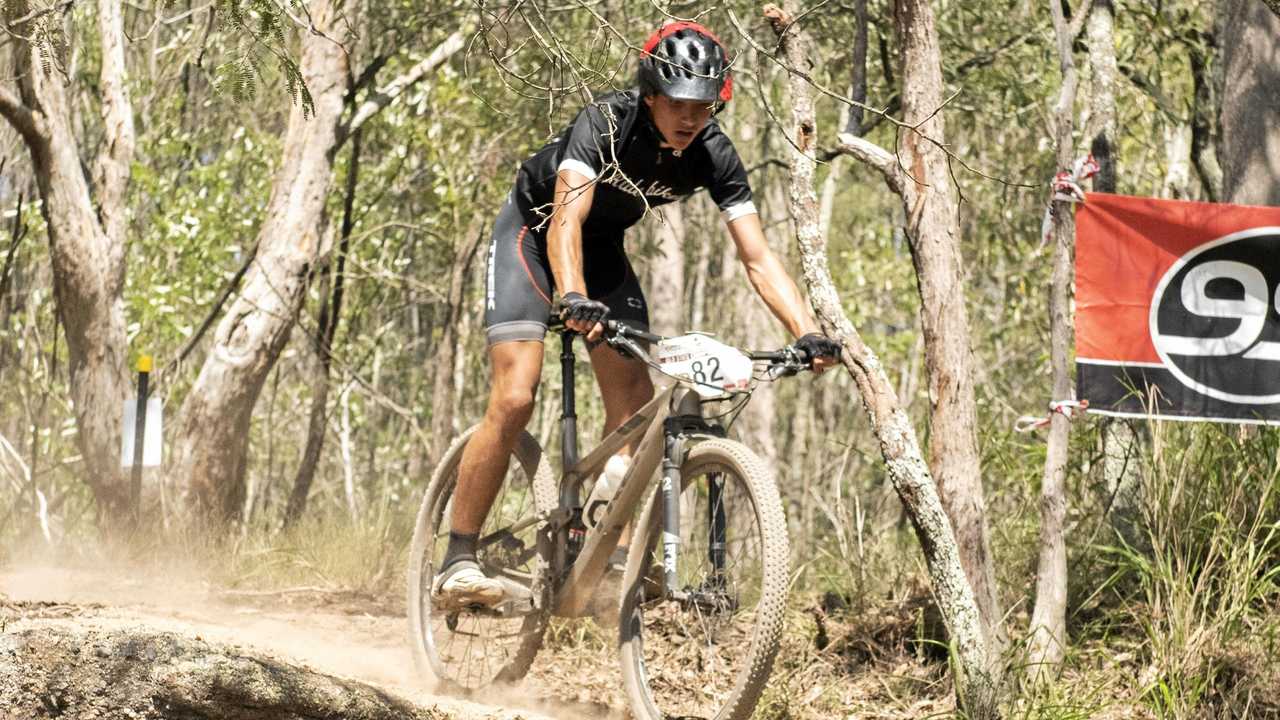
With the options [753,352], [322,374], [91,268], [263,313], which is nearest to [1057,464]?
[753,352]

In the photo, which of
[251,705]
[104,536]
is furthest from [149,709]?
[104,536]

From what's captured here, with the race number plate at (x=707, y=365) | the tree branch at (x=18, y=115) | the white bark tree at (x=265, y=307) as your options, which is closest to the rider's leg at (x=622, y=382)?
the race number plate at (x=707, y=365)

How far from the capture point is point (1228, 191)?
20.5 feet

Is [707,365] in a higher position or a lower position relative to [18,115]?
lower

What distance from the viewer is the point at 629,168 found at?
488 cm

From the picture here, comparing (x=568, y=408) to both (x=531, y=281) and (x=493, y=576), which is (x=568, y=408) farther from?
(x=493, y=576)

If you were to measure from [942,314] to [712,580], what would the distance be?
1386 mm

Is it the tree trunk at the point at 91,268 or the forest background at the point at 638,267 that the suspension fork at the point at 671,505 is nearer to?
the forest background at the point at 638,267

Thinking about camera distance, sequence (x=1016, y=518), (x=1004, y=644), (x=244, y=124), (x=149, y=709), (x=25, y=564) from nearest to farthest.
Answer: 1. (x=149, y=709)
2. (x=1004, y=644)
3. (x=1016, y=518)
4. (x=25, y=564)
5. (x=244, y=124)

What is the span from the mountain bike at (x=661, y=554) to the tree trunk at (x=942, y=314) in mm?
727

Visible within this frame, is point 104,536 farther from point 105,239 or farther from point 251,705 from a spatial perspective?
point 251,705

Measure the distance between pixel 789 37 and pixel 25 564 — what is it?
5.28m

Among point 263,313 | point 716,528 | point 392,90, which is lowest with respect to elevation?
point 716,528

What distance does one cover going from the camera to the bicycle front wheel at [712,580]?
13.5ft
